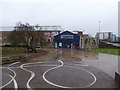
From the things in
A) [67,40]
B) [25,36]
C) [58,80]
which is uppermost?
[25,36]

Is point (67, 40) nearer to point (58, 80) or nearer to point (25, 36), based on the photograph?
point (25, 36)

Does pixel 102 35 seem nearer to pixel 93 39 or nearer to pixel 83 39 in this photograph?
pixel 93 39

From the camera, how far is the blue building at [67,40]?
151 feet

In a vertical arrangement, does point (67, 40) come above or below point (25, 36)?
below

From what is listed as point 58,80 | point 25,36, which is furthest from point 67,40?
point 58,80

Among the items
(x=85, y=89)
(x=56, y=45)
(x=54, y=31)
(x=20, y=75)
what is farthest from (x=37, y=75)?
(x=54, y=31)

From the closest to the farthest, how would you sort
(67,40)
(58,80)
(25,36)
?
(58,80)
(25,36)
(67,40)

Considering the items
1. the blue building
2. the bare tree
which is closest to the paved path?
the bare tree

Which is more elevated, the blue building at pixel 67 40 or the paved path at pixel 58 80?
the blue building at pixel 67 40

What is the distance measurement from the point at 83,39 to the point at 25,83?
39.4 meters

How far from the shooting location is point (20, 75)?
500 inches

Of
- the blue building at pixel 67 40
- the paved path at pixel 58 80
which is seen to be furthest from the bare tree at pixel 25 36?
the paved path at pixel 58 80

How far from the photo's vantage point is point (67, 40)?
1841 inches

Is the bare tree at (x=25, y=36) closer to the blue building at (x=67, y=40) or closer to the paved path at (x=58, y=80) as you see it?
the blue building at (x=67, y=40)
